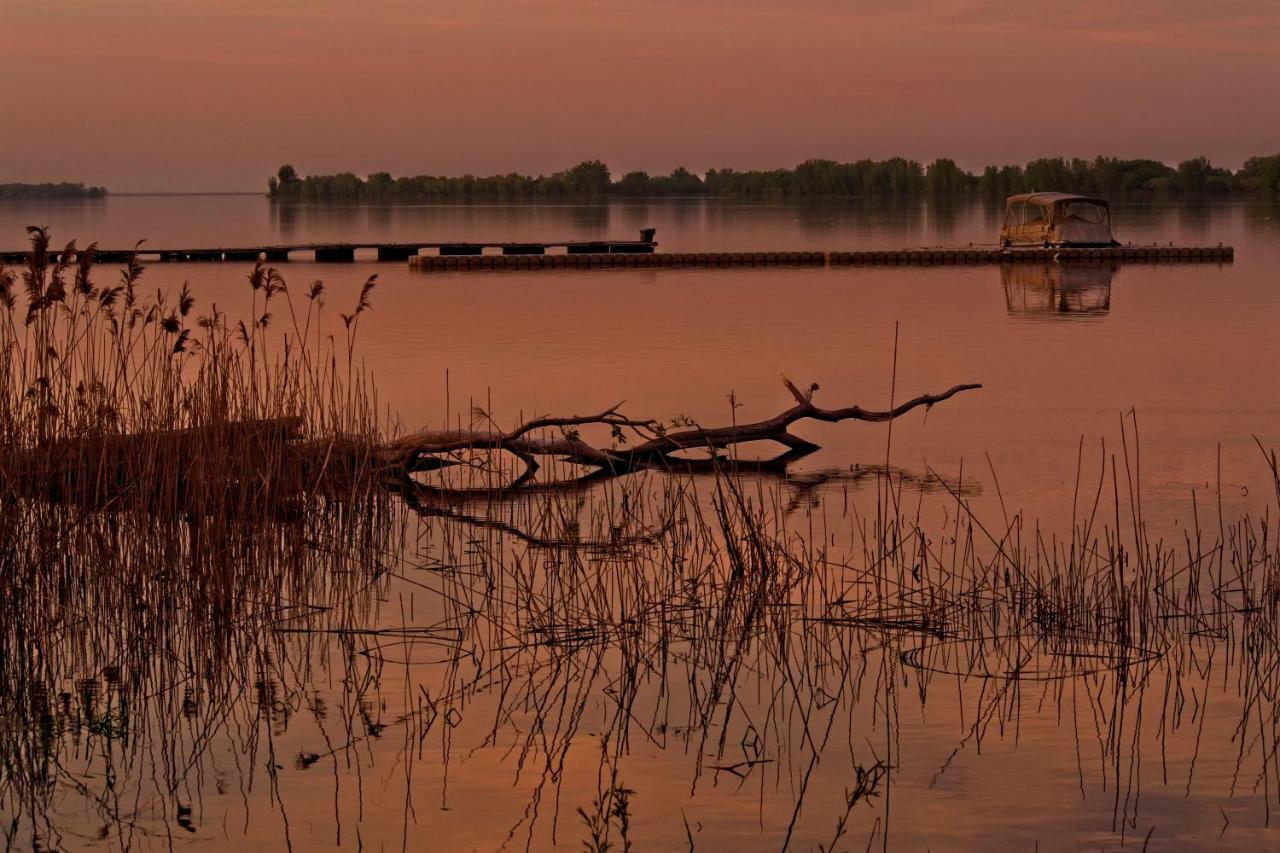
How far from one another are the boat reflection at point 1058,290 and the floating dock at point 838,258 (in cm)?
67

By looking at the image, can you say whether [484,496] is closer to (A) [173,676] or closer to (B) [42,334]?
(B) [42,334]

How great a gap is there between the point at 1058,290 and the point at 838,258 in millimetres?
10320

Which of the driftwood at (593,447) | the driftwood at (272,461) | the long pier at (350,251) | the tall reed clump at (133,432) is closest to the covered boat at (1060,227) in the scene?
the long pier at (350,251)

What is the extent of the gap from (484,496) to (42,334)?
4419 millimetres

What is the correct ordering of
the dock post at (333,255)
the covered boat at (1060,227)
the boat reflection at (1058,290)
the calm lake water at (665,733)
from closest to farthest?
the calm lake water at (665,733), the boat reflection at (1058,290), the covered boat at (1060,227), the dock post at (333,255)

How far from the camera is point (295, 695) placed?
24.0 ft

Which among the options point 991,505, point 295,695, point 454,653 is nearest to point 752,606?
point 454,653

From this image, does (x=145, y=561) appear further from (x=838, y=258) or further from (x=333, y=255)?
(x=333, y=255)

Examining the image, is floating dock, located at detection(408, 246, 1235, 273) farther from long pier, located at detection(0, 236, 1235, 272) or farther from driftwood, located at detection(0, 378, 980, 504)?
driftwood, located at detection(0, 378, 980, 504)

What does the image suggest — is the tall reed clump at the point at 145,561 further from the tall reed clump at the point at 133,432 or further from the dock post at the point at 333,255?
the dock post at the point at 333,255

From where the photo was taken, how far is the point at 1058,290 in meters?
41.4

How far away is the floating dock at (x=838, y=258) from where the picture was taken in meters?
49.9

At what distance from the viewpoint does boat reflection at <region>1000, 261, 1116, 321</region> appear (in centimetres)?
3566

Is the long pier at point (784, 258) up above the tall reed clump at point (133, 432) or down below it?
above
